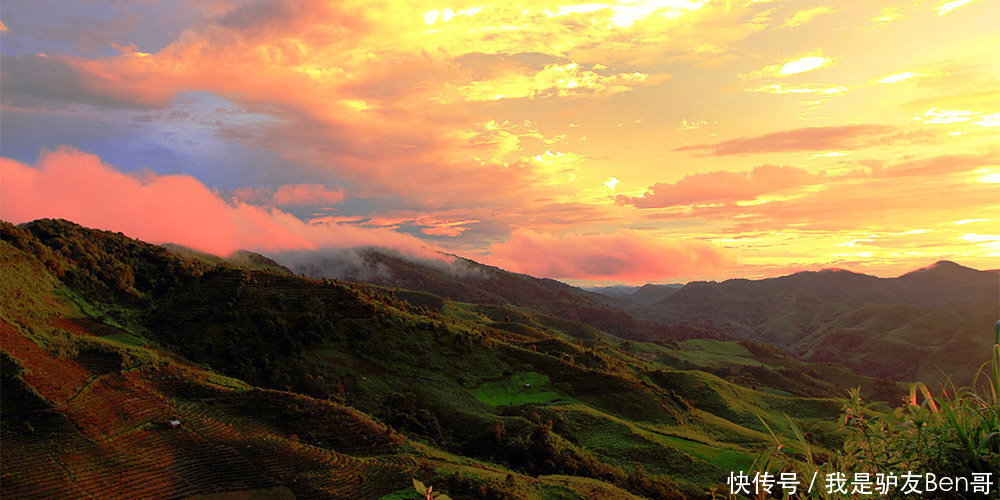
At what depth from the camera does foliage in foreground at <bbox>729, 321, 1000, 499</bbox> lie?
17.2 feet

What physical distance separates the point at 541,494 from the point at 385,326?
31720 millimetres

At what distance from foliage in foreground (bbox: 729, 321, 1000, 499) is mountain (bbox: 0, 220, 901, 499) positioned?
20740 mm

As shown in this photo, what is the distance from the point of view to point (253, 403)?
33250 mm

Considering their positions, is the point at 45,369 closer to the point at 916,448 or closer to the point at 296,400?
the point at 296,400

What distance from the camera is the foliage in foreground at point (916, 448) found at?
524 centimetres

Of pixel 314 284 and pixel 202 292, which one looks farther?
pixel 314 284

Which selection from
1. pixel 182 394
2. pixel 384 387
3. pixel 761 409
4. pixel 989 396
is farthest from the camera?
pixel 761 409

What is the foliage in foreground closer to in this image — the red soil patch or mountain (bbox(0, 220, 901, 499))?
mountain (bbox(0, 220, 901, 499))

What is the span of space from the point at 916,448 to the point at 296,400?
114 ft

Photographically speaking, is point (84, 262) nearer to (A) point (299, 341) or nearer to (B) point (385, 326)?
(A) point (299, 341)

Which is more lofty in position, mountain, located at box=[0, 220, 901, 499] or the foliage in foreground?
the foliage in foreground

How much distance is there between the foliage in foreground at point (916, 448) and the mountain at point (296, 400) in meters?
20.7

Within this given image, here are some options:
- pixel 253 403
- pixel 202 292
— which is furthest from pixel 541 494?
pixel 202 292

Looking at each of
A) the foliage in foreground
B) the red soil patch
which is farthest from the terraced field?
the foliage in foreground
